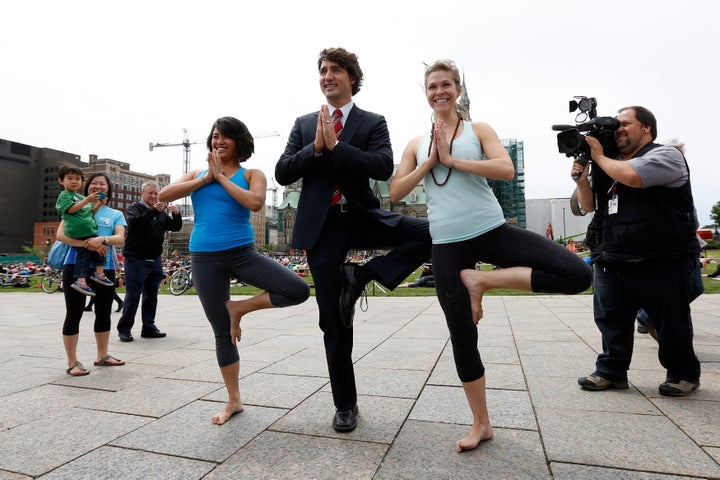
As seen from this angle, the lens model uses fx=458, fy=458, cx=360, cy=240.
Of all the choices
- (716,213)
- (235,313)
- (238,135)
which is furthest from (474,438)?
(716,213)

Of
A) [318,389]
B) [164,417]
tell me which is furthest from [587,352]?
[164,417]

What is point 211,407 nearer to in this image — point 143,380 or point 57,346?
point 143,380

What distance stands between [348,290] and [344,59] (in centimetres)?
144

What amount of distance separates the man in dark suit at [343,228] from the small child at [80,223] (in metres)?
2.68

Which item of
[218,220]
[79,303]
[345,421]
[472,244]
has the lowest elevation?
[345,421]

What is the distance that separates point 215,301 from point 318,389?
44.5 inches

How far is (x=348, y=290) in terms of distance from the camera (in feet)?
8.83

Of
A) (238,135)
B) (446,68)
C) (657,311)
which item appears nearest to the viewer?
(446,68)

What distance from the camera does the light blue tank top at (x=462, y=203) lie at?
2.47 m

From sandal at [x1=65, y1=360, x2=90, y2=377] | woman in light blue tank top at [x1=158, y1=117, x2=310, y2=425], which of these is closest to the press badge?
woman in light blue tank top at [x1=158, y1=117, x2=310, y2=425]

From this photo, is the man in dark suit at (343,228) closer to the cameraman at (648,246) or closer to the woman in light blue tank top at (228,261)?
the woman in light blue tank top at (228,261)

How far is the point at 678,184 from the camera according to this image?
329 centimetres

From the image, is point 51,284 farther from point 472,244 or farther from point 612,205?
point 612,205

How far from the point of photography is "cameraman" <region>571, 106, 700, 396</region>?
3.23m
